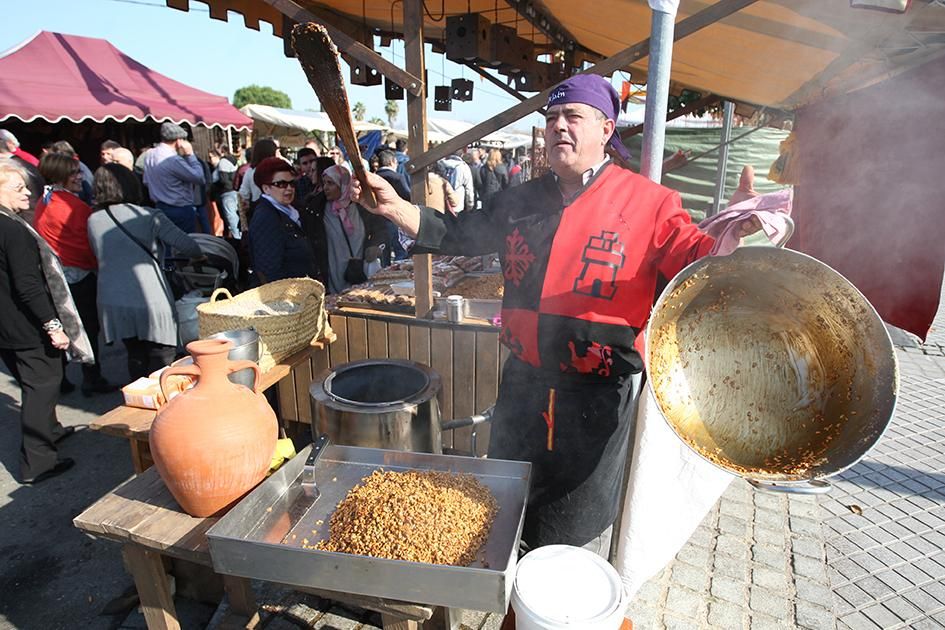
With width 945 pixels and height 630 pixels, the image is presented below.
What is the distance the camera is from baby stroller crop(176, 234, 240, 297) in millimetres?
4672

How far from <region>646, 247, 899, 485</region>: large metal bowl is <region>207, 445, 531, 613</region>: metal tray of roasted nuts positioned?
643 mm

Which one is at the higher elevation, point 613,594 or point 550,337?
point 550,337

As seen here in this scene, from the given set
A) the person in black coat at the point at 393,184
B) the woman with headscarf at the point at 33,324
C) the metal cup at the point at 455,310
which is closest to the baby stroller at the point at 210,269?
the woman with headscarf at the point at 33,324

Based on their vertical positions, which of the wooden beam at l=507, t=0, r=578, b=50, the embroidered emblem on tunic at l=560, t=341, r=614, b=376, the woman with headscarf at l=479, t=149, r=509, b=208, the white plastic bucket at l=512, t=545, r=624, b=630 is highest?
the wooden beam at l=507, t=0, r=578, b=50

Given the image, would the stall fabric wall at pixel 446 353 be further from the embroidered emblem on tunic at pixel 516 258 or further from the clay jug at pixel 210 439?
the clay jug at pixel 210 439

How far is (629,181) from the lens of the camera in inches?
80.4

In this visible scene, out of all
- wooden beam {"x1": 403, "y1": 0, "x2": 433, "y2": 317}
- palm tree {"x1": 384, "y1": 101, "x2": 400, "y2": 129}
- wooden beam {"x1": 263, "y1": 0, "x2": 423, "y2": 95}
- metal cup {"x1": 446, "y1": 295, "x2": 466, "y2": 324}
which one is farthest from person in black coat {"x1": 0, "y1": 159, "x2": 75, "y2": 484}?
palm tree {"x1": 384, "y1": 101, "x2": 400, "y2": 129}

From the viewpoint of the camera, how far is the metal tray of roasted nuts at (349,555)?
55.1 inches

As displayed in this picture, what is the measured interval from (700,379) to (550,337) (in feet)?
2.01

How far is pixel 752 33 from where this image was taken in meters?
3.20

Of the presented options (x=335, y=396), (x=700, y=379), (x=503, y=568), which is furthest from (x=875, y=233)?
(x=335, y=396)

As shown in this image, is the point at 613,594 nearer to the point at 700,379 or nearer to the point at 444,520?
the point at 444,520

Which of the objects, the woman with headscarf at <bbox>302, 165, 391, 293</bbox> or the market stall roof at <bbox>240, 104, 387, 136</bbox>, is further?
the market stall roof at <bbox>240, 104, 387, 136</bbox>

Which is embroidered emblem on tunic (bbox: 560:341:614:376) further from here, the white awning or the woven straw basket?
the white awning
